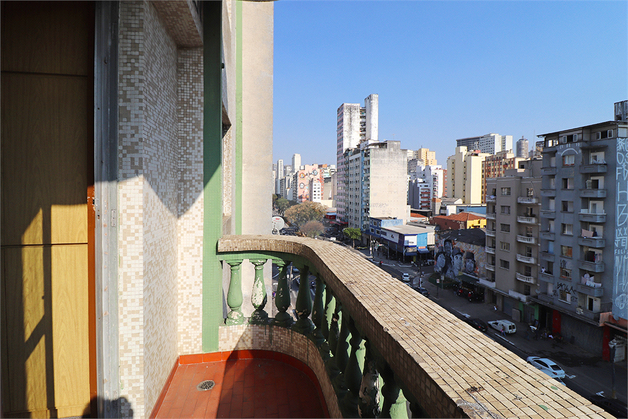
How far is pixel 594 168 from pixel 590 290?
6.72m

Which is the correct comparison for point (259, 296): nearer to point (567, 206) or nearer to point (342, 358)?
point (342, 358)

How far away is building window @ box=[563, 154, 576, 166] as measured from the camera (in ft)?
64.6

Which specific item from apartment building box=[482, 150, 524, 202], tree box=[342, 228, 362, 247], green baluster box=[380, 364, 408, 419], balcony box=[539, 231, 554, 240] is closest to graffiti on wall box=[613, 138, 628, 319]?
balcony box=[539, 231, 554, 240]

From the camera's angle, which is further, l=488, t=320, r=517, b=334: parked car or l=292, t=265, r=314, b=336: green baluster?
l=488, t=320, r=517, b=334: parked car

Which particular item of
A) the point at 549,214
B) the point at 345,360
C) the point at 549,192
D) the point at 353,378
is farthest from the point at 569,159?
the point at 353,378

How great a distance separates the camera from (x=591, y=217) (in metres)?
18.7

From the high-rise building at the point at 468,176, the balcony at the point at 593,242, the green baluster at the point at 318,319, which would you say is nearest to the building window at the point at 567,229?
the balcony at the point at 593,242

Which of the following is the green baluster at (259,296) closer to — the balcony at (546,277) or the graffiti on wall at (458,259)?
the balcony at (546,277)

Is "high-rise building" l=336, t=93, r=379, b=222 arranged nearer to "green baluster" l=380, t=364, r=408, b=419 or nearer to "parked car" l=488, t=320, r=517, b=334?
"parked car" l=488, t=320, r=517, b=334

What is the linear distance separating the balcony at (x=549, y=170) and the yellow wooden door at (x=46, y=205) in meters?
24.7

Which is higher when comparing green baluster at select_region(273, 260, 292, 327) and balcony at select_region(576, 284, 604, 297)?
green baluster at select_region(273, 260, 292, 327)

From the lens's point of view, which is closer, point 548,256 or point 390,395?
point 390,395

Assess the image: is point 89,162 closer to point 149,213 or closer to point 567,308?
point 149,213

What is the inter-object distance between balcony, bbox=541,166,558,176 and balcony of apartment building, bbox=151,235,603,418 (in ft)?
76.5
